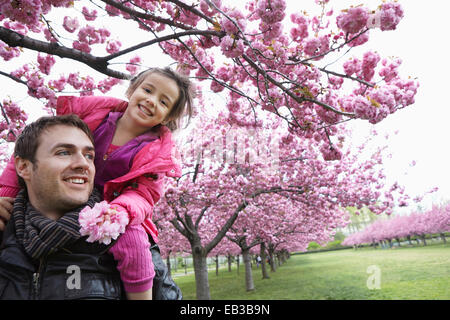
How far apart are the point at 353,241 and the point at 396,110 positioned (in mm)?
42438

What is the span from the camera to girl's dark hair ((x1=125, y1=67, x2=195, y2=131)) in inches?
70.6

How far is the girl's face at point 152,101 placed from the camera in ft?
5.37

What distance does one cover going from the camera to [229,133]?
7871 millimetres

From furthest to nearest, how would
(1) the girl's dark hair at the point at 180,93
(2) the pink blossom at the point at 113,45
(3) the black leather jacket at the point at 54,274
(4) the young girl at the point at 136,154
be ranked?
(2) the pink blossom at the point at 113,45, (1) the girl's dark hair at the point at 180,93, (4) the young girl at the point at 136,154, (3) the black leather jacket at the point at 54,274

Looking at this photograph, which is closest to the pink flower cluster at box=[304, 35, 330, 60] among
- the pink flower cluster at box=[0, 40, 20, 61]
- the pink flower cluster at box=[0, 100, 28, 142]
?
the pink flower cluster at box=[0, 40, 20, 61]

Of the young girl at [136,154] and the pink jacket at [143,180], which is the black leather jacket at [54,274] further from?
the pink jacket at [143,180]

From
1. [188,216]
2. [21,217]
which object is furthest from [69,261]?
[188,216]

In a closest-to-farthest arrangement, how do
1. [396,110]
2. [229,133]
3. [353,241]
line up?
[396,110], [229,133], [353,241]

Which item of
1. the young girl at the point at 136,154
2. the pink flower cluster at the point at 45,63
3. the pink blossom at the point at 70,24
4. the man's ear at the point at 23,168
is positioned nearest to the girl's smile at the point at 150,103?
the young girl at the point at 136,154

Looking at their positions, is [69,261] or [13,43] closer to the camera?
[69,261]

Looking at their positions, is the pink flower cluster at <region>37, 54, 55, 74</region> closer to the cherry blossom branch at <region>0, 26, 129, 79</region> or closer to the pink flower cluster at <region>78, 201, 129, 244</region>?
the cherry blossom branch at <region>0, 26, 129, 79</region>

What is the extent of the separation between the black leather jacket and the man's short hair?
33cm
